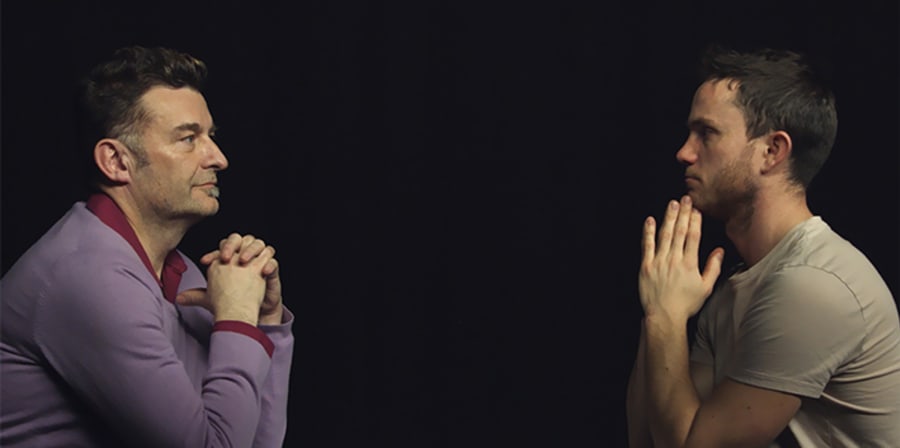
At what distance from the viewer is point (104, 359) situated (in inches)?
74.6

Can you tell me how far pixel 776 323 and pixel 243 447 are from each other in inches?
35.8

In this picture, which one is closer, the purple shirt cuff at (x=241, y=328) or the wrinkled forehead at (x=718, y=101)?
the purple shirt cuff at (x=241, y=328)

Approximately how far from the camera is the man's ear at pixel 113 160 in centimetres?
213

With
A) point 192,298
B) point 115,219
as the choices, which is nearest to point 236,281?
point 192,298

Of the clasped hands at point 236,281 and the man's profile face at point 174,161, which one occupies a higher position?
the man's profile face at point 174,161

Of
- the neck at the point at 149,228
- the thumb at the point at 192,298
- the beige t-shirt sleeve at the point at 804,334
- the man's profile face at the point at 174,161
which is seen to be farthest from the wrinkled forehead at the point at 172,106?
the beige t-shirt sleeve at the point at 804,334

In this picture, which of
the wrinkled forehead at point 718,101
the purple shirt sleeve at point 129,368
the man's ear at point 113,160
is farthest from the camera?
the wrinkled forehead at point 718,101

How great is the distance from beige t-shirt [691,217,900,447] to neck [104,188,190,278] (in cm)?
102

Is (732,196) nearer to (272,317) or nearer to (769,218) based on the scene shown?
(769,218)

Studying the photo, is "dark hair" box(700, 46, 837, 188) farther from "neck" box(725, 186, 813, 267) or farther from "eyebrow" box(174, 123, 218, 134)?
"eyebrow" box(174, 123, 218, 134)

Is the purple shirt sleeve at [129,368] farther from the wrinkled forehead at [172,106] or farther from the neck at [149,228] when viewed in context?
the wrinkled forehead at [172,106]

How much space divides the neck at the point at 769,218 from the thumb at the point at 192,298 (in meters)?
0.98

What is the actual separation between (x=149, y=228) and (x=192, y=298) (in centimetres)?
15

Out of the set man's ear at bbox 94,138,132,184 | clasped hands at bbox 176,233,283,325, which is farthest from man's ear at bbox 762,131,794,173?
man's ear at bbox 94,138,132,184
